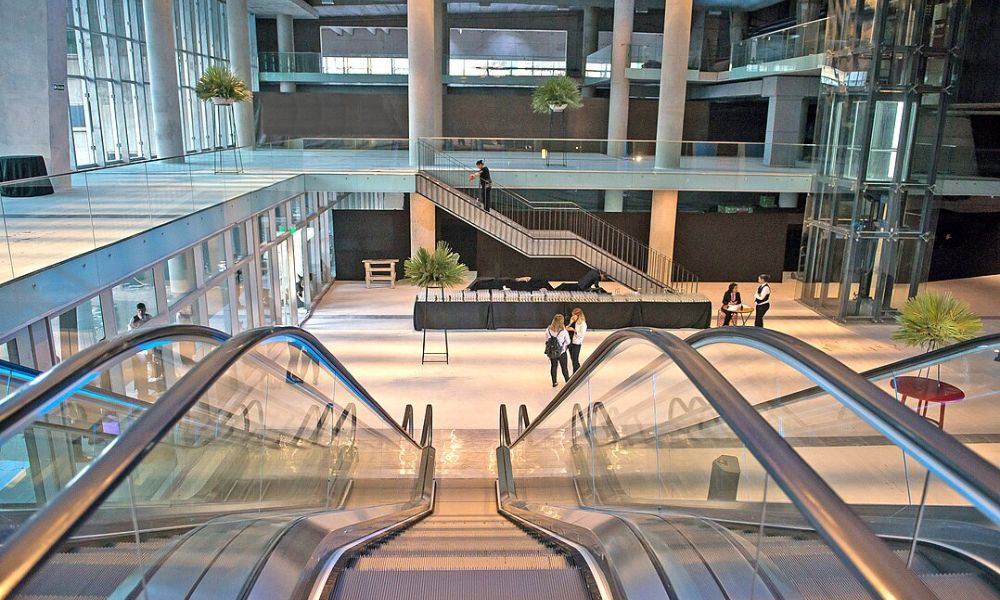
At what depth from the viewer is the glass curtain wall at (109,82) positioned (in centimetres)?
2028

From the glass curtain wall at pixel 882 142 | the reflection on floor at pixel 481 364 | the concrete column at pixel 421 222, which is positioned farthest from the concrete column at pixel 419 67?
the glass curtain wall at pixel 882 142

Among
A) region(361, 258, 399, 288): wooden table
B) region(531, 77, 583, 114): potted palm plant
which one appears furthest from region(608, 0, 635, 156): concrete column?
region(361, 258, 399, 288): wooden table

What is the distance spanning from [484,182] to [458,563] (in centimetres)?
1658

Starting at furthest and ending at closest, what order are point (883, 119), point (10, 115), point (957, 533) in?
point (883, 119), point (10, 115), point (957, 533)

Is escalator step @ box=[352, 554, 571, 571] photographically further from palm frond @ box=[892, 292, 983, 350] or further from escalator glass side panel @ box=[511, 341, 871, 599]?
palm frond @ box=[892, 292, 983, 350]

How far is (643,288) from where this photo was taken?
2048 centimetres

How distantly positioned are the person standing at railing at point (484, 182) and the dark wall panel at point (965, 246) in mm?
14446

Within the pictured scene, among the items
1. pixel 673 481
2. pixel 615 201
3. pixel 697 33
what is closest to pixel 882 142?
pixel 615 201

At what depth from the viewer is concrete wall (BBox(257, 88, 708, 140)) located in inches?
1179

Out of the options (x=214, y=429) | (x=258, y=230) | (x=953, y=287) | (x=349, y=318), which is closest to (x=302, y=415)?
(x=214, y=429)

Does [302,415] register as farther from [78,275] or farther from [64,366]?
[78,275]

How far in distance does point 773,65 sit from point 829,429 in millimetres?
19847

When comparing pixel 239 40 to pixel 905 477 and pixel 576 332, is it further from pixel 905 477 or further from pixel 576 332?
pixel 905 477

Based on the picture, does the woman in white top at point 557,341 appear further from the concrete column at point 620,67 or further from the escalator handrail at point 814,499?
the concrete column at point 620,67
